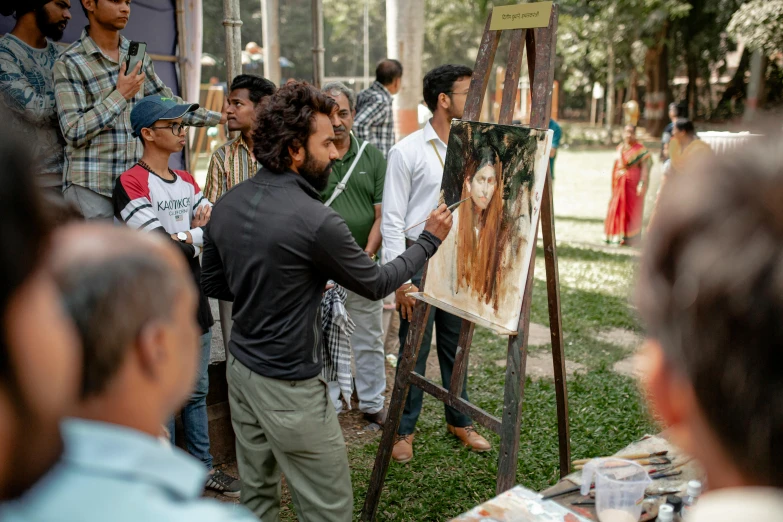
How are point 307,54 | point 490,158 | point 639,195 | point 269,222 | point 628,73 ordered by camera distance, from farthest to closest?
point 307,54
point 628,73
point 639,195
point 490,158
point 269,222

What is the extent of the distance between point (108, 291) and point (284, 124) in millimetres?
1577

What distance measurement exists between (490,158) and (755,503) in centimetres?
240

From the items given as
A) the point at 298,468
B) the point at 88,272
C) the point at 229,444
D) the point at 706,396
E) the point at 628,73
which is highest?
the point at 628,73

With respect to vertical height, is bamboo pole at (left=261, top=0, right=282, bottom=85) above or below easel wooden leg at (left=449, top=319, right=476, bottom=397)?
above

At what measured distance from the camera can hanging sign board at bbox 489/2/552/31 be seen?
274cm

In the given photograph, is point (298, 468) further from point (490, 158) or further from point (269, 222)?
point (490, 158)

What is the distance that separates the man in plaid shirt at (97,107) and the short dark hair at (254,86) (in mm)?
541

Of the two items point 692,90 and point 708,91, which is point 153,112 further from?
point 708,91

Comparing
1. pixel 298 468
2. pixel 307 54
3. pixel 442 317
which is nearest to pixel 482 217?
pixel 442 317

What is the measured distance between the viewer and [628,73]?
24.9 metres

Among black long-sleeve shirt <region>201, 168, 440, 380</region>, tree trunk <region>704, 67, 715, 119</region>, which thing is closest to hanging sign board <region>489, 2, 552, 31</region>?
black long-sleeve shirt <region>201, 168, 440, 380</region>

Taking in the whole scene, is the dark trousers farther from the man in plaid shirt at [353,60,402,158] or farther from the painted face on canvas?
the man in plaid shirt at [353,60,402,158]

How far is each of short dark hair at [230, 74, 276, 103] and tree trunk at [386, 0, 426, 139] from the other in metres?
4.91

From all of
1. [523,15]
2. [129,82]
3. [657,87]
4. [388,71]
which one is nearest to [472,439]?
[523,15]
